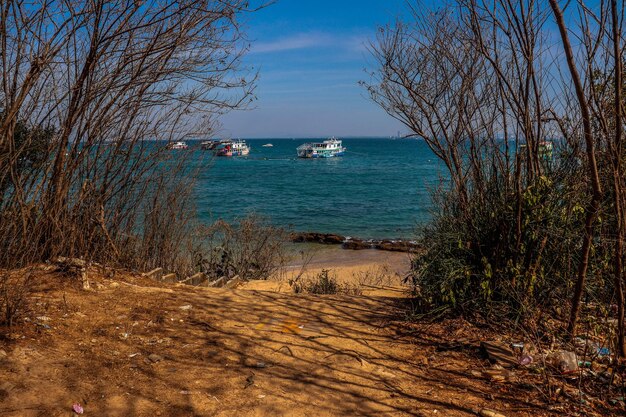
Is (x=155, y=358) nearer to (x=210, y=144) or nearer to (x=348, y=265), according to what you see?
(x=210, y=144)

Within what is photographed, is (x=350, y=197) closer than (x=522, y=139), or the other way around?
(x=522, y=139)

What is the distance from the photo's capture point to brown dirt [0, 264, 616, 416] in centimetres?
325

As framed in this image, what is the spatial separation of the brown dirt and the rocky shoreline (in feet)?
45.2

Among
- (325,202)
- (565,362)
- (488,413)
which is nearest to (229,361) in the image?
(488,413)

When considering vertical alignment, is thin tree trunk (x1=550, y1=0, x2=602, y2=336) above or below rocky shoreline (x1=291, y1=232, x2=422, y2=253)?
above

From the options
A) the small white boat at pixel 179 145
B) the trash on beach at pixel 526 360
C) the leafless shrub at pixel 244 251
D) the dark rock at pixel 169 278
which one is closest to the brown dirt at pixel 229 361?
the trash on beach at pixel 526 360

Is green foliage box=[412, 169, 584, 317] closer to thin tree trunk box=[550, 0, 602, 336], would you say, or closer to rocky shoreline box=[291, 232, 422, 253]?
thin tree trunk box=[550, 0, 602, 336]

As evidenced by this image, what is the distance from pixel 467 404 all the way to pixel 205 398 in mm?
1681

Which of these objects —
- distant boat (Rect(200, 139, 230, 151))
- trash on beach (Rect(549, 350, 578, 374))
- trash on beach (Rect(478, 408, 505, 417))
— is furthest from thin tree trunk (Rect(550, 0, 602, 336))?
distant boat (Rect(200, 139, 230, 151))

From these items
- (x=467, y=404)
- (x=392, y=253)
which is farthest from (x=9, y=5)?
(x=392, y=253)

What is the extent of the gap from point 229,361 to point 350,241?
53.8ft

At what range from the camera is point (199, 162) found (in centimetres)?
825

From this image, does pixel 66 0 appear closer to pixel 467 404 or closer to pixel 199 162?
pixel 199 162

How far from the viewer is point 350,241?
20.2 m
